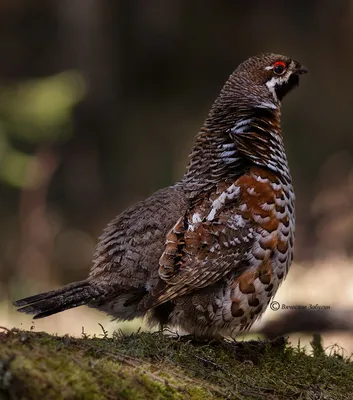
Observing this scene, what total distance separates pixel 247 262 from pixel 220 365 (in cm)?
92

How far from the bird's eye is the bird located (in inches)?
29.3

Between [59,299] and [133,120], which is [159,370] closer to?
[59,299]

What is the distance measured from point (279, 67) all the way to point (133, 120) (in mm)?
13915

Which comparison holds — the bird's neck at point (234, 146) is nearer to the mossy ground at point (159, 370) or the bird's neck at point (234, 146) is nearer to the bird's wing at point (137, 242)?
the bird's wing at point (137, 242)

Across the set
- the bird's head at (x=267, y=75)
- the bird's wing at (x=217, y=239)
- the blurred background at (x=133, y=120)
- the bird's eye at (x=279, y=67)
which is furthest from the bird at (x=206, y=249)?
the blurred background at (x=133, y=120)

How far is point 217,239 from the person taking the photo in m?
4.56

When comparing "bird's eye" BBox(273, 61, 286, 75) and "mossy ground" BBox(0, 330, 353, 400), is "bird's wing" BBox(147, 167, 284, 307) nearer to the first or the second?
"mossy ground" BBox(0, 330, 353, 400)

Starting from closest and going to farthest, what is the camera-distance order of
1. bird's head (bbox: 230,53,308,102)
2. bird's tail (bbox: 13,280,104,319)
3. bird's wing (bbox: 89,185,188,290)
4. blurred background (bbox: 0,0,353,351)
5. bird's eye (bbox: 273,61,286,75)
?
1. bird's tail (bbox: 13,280,104,319)
2. bird's wing (bbox: 89,185,188,290)
3. bird's head (bbox: 230,53,308,102)
4. bird's eye (bbox: 273,61,286,75)
5. blurred background (bbox: 0,0,353,351)

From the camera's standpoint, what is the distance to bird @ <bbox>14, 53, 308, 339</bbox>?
4465mm

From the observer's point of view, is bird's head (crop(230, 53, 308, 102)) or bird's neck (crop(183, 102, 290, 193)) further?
bird's head (crop(230, 53, 308, 102))

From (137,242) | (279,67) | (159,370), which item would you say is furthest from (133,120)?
(159,370)

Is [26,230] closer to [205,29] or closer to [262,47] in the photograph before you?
[262,47]

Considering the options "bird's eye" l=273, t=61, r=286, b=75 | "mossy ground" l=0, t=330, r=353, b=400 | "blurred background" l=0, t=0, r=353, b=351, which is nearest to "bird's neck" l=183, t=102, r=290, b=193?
"bird's eye" l=273, t=61, r=286, b=75

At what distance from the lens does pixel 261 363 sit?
4.17 m
